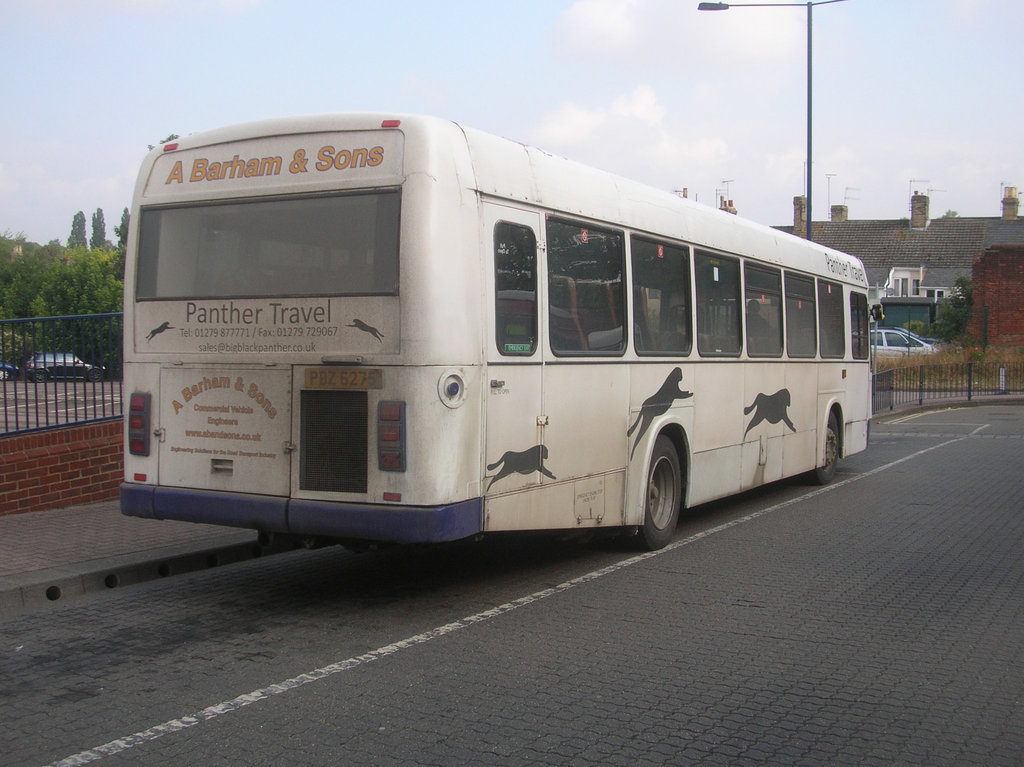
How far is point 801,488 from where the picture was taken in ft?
45.9

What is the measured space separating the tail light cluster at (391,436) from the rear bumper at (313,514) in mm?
276

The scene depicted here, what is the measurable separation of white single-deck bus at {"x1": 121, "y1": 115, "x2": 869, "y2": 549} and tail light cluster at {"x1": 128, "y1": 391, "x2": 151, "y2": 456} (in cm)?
1

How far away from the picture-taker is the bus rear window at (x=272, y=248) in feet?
22.0

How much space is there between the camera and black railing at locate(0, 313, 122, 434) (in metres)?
10.4

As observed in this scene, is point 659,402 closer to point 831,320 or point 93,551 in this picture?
point 93,551

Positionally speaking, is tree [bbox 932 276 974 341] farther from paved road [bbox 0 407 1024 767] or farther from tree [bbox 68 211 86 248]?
tree [bbox 68 211 86 248]

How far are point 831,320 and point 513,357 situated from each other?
8150 millimetres

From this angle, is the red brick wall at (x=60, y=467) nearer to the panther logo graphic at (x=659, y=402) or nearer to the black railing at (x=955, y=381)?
the panther logo graphic at (x=659, y=402)

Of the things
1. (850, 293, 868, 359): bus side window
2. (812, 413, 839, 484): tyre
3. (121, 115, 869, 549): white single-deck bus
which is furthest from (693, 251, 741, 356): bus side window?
(850, 293, 868, 359): bus side window

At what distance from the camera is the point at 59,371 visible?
35.6 feet

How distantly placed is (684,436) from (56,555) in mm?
5470

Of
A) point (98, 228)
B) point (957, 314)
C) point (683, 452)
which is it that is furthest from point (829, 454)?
point (98, 228)

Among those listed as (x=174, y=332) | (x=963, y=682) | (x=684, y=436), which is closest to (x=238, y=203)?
(x=174, y=332)

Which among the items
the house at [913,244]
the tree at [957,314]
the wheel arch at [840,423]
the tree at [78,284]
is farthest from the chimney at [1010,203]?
the wheel arch at [840,423]
